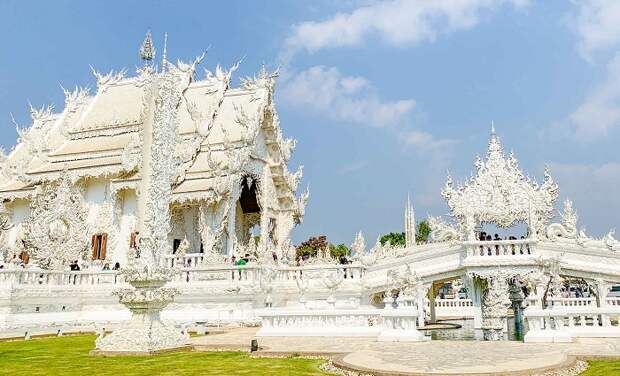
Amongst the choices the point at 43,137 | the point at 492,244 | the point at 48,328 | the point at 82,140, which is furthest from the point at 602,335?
the point at 43,137

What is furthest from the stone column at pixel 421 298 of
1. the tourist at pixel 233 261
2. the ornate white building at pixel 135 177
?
the ornate white building at pixel 135 177

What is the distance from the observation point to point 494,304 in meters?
15.6

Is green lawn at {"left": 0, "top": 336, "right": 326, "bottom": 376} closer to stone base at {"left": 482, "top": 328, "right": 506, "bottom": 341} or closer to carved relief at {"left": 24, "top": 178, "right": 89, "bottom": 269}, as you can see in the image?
stone base at {"left": 482, "top": 328, "right": 506, "bottom": 341}

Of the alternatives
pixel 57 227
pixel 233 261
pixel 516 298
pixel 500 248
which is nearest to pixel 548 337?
pixel 500 248

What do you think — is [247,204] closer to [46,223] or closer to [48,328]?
[46,223]

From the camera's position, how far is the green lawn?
7.47 m

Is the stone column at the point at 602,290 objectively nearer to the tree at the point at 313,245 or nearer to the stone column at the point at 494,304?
the stone column at the point at 494,304

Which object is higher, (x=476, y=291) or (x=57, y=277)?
(x=57, y=277)

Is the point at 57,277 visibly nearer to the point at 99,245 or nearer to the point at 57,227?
the point at 57,227

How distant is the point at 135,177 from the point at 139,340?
13886 millimetres

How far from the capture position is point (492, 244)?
51.2 ft

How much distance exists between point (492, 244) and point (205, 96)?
48.9ft

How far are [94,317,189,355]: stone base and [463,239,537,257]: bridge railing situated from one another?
873 cm

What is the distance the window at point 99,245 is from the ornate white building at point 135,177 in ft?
0.13
